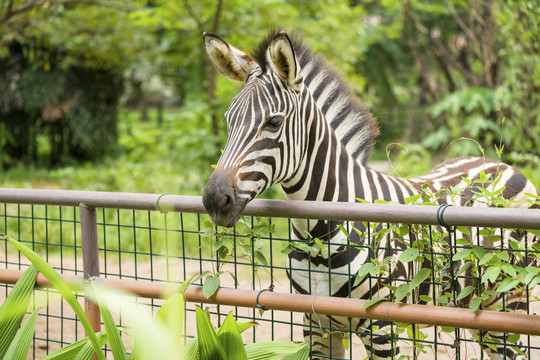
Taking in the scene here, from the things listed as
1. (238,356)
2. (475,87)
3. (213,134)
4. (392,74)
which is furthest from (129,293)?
(392,74)

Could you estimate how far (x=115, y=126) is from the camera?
13781mm

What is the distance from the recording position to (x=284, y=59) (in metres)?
2.38

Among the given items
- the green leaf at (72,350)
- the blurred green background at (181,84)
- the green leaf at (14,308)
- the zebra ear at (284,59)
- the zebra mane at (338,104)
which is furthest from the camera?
the blurred green background at (181,84)

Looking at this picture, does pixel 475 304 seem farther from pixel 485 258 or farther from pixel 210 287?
pixel 210 287

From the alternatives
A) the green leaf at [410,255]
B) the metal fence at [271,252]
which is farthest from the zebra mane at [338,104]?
the green leaf at [410,255]

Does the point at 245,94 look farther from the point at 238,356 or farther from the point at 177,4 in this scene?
the point at 177,4

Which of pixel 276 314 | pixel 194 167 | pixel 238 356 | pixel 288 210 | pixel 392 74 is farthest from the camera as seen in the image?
pixel 392 74

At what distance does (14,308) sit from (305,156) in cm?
137

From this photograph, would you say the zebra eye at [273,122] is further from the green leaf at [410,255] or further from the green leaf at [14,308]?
the green leaf at [14,308]

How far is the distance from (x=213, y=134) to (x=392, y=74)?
1295 centimetres

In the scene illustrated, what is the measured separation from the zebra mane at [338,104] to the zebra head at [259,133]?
1.28ft

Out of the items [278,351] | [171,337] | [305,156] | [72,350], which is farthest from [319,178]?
[72,350]

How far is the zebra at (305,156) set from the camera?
7.27 ft

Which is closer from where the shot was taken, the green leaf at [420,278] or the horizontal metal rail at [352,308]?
the horizontal metal rail at [352,308]
